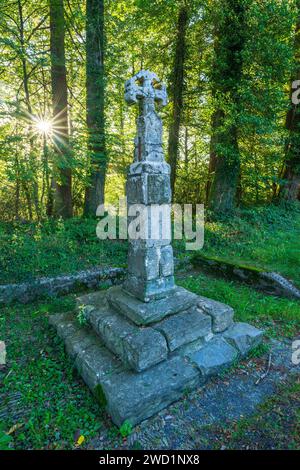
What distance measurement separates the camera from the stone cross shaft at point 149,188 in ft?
10.8

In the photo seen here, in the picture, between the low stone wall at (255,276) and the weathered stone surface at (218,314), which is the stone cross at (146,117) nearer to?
the weathered stone surface at (218,314)

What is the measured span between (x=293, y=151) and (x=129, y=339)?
468 inches

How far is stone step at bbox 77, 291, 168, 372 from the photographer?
9.47 ft

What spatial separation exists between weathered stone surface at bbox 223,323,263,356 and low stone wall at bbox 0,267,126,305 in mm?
3029

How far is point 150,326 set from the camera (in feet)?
10.7

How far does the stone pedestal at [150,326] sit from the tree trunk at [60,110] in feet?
12.5

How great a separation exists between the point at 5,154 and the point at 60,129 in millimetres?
2354

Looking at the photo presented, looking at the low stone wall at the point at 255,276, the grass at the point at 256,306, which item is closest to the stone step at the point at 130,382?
the grass at the point at 256,306

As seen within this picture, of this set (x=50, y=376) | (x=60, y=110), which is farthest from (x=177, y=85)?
(x=50, y=376)

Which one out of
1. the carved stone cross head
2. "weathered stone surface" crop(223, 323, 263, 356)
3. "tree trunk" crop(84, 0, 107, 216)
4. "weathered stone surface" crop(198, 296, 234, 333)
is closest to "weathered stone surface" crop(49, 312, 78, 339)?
"weathered stone surface" crop(198, 296, 234, 333)

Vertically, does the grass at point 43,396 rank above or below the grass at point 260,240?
below

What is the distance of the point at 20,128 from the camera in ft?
21.6
